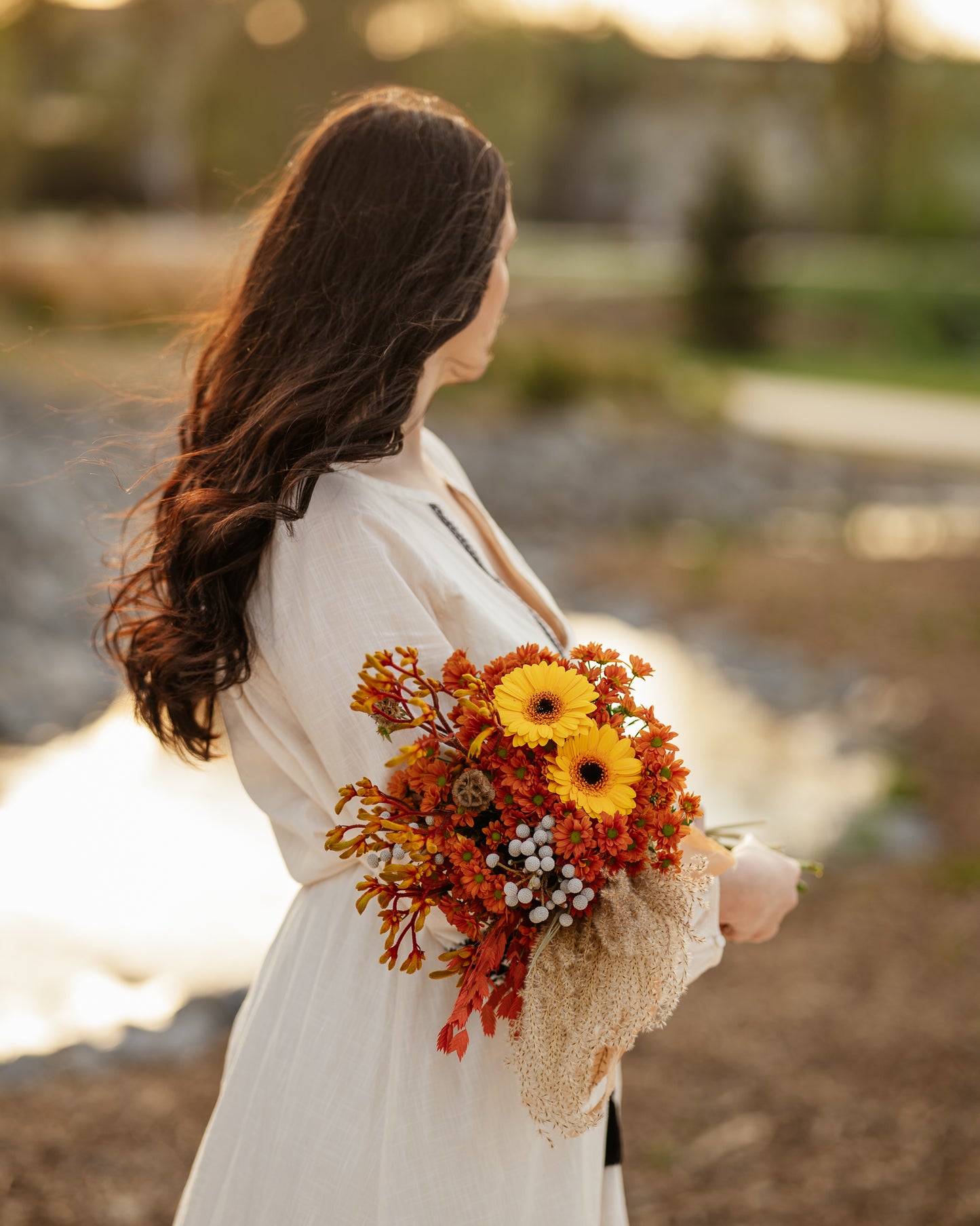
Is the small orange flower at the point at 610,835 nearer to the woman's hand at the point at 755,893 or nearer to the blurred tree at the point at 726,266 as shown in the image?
the woman's hand at the point at 755,893

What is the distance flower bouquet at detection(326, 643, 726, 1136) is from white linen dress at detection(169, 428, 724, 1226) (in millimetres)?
88

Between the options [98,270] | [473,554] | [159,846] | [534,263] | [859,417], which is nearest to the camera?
[473,554]

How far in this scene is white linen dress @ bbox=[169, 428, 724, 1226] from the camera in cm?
153

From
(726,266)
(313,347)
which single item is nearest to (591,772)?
(313,347)

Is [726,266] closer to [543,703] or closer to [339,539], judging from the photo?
[339,539]

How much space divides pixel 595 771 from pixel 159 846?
13.9ft

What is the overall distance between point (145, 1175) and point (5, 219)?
71.7 feet

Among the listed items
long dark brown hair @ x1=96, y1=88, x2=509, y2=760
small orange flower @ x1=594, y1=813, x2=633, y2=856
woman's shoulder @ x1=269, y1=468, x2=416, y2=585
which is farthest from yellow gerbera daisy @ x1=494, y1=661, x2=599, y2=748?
long dark brown hair @ x1=96, y1=88, x2=509, y2=760

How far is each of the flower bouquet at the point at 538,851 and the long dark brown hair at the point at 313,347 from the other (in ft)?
0.86

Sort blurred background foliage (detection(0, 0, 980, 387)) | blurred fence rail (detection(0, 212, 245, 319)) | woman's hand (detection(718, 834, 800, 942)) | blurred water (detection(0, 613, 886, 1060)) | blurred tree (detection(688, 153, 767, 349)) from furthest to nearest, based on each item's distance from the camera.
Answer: blurred background foliage (detection(0, 0, 980, 387)), blurred tree (detection(688, 153, 767, 349)), blurred fence rail (detection(0, 212, 245, 319)), blurred water (detection(0, 613, 886, 1060)), woman's hand (detection(718, 834, 800, 942))

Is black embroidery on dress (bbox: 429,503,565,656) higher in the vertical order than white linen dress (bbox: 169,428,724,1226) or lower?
higher

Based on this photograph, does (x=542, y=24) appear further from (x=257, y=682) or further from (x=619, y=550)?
(x=257, y=682)

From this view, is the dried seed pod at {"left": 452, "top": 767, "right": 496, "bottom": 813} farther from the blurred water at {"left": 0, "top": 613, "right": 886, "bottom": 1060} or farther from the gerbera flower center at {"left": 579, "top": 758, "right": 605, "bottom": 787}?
the blurred water at {"left": 0, "top": 613, "right": 886, "bottom": 1060}

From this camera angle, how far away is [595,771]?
1405 mm
